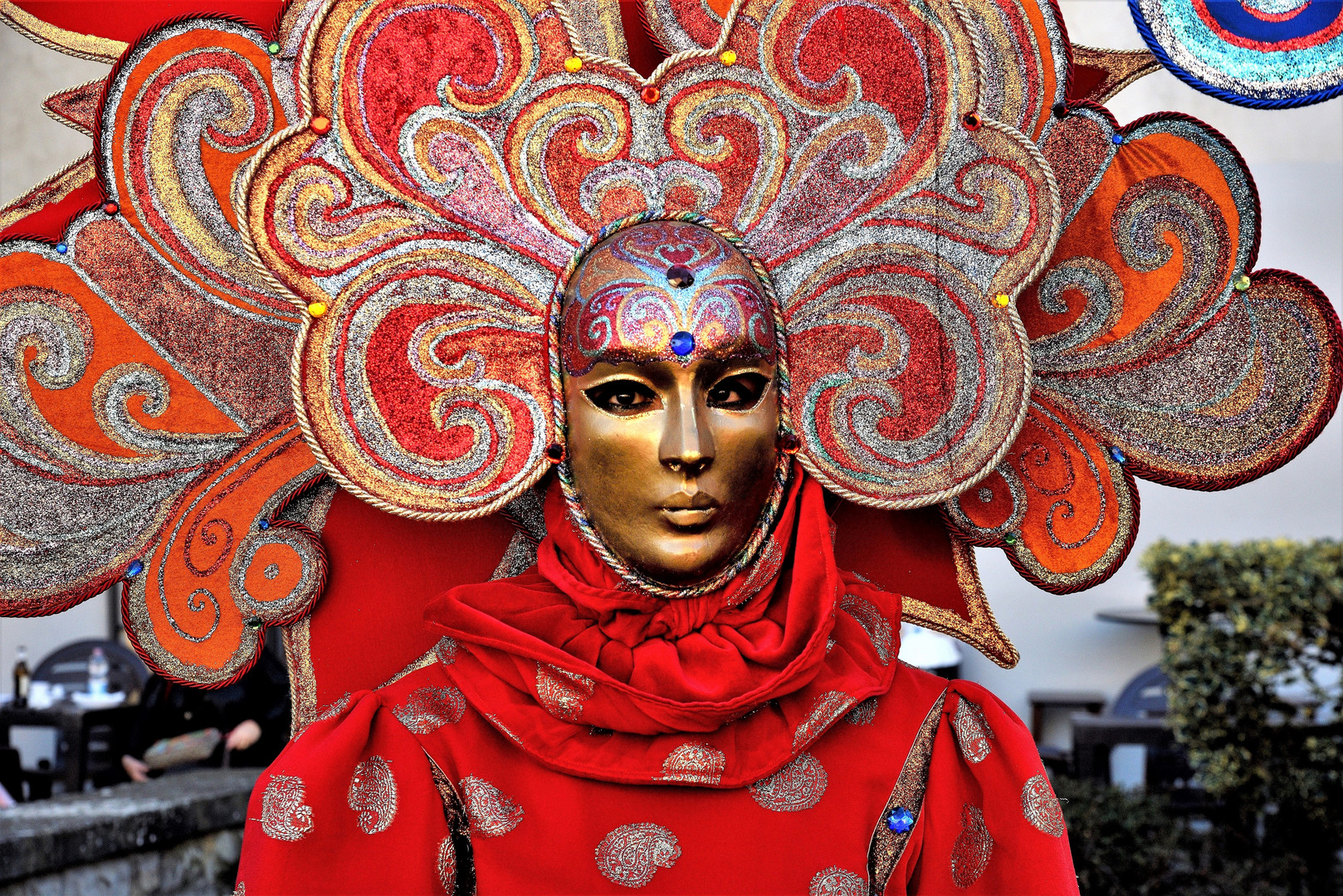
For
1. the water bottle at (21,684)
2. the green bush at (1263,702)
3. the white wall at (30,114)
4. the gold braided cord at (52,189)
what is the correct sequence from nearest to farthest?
the gold braided cord at (52,189), the white wall at (30,114), the green bush at (1263,702), the water bottle at (21,684)

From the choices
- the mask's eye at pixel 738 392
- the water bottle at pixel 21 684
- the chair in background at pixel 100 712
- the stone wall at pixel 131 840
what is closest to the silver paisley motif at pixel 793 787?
the mask's eye at pixel 738 392

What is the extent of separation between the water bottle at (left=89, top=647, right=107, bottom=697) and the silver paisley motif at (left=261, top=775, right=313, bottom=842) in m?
5.22

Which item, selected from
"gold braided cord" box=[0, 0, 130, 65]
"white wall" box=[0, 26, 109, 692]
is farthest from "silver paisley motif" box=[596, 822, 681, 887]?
"white wall" box=[0, 26, 109, 692]

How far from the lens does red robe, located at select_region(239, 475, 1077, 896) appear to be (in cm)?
169

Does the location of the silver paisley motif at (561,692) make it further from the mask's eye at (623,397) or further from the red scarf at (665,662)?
the mask's eye at (623,397)

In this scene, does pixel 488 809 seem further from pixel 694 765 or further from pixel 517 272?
pixel 517 272

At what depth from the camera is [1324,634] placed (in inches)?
178

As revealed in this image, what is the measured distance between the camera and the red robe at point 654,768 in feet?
5.53

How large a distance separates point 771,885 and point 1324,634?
368 centimetres

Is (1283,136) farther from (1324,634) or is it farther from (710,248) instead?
(710,248)

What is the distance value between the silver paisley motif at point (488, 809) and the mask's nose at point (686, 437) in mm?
547

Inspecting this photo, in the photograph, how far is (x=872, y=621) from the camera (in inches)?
76.7

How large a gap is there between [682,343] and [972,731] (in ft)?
2.52

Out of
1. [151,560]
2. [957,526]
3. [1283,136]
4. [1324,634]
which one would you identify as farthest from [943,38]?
[1324,634]
